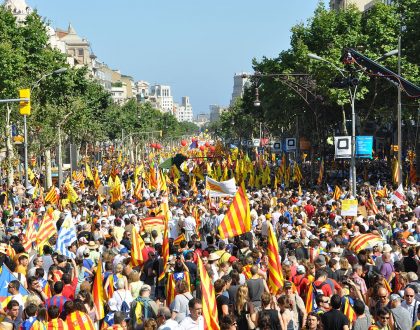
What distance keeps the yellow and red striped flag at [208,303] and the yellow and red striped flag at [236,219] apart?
609cm

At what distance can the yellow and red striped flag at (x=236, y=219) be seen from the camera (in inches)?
706

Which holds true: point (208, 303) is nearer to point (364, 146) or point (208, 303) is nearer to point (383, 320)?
point (383, 320)

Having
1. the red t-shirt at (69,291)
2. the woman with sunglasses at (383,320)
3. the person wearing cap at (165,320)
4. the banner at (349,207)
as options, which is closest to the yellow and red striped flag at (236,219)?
the banner at (349,207)

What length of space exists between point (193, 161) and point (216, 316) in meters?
59.4

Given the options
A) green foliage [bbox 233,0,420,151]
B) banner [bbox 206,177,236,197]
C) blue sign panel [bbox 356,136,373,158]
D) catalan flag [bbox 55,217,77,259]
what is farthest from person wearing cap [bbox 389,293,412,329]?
green foliage [bbox 233,0,420,151]

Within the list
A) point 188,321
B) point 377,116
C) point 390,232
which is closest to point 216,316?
point 188,321

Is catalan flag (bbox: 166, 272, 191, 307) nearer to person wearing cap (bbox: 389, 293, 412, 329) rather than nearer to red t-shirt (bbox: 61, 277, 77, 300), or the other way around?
red t-shirt (bbox: 61, 277, 77, 300)

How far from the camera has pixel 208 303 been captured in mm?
11602

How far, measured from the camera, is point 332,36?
2077 inches

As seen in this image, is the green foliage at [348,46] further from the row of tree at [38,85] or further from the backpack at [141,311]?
the backpack at [141,311]

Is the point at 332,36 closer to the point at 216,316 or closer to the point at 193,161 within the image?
the point at 193,161

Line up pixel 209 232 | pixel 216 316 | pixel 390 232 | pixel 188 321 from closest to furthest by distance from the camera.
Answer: pixel 188 321 → pixel 216 316 → pixel 390 232 → pixel 209 232

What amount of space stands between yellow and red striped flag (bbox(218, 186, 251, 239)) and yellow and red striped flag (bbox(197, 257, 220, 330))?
6088 millimetres

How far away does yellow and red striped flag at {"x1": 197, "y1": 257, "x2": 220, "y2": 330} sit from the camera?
11453mm
